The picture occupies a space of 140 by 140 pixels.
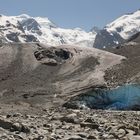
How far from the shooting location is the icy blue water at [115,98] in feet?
189

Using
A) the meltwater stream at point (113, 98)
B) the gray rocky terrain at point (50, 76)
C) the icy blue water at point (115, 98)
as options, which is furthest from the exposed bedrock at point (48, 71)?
the icy blue water at point (115, 98)

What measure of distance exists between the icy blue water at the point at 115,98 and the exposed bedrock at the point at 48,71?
1.76 m

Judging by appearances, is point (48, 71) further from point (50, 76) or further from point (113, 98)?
point (113, 98)

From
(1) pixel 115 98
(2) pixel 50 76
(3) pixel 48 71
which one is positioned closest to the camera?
(1) pixel 115 98

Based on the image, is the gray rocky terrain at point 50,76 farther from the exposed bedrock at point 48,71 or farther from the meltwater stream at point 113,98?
the meltwater stream at point 113,98

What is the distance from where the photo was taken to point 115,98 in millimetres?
59188

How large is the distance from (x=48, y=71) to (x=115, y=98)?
54.2ft

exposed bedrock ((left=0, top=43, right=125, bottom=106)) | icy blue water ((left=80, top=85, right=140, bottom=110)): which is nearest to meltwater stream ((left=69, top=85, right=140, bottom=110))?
icy blue water ((left=80, top=85, right=140, bottom=110))

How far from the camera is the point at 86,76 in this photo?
67.9m

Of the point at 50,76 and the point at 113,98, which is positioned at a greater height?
the point at 50,76

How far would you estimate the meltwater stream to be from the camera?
189 feet

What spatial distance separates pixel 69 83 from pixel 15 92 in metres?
7.39

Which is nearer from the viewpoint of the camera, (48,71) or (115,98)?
(115,98)

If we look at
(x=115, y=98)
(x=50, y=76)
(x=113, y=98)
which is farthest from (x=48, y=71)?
(x=115, y=98)
